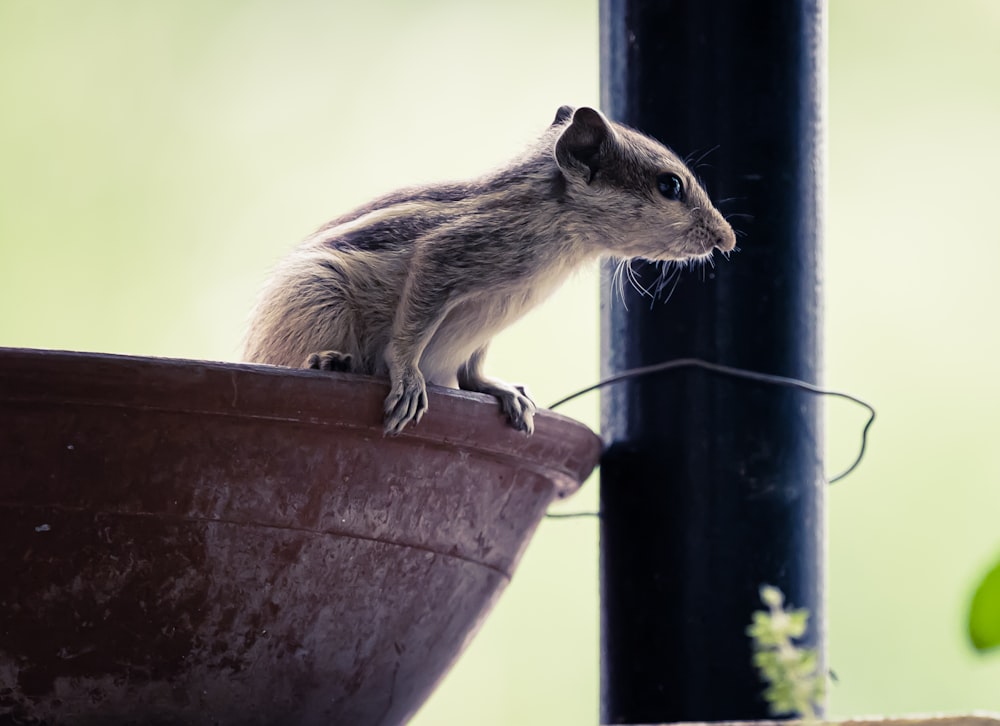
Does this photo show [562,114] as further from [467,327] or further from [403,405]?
[403,405]

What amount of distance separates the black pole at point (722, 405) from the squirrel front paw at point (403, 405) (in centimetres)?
57

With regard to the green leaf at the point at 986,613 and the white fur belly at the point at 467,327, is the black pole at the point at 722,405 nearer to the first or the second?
the white fur belly at the point at 467,327

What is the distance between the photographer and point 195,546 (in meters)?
1.33

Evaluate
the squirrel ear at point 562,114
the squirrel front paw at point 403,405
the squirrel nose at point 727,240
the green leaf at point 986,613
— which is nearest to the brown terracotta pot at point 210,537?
the squirrel front paw at point 403,405

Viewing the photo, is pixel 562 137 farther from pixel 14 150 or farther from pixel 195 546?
pixel 14 150

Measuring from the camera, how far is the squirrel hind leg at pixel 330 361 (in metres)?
1.74

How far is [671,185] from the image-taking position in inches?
78.5

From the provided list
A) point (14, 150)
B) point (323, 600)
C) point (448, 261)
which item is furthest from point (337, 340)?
point (14, 150)

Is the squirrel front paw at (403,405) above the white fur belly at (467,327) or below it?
below

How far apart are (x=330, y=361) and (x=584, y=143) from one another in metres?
0.57

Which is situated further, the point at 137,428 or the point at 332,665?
the point at 332,665

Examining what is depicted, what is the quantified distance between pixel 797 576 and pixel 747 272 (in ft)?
1.56

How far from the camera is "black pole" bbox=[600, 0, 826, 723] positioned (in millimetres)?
1814

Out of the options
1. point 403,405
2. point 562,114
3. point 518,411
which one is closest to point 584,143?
point 562,114
